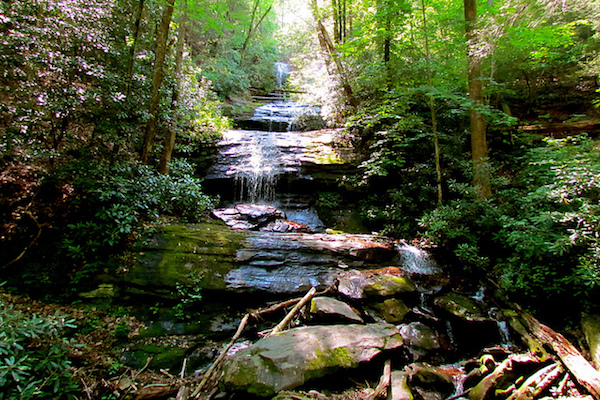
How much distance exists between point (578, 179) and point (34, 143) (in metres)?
8.98

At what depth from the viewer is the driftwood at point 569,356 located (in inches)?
122

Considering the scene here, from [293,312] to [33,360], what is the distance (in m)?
3.11

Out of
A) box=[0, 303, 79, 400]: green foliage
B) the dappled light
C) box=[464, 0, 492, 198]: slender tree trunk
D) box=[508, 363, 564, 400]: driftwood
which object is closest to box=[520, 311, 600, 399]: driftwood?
the dappled light

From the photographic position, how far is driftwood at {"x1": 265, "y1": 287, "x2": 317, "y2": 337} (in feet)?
13.4

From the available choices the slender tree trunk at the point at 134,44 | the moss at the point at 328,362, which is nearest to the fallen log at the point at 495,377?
the moss at the point at 328,362

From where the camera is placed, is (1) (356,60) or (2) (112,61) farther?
(1) (356,60)

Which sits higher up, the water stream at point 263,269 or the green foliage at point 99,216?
the green foliage at point 99,216

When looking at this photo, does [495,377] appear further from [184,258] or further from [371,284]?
[184,258]

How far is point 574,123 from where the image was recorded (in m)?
8.77

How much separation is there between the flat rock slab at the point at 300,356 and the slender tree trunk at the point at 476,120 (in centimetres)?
491

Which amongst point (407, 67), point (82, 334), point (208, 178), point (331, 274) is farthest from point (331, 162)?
point (82, 334)

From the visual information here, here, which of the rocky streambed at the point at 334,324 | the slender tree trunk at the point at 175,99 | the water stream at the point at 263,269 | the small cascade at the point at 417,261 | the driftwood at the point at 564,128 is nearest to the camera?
the rocky streambed at the point at 334,324

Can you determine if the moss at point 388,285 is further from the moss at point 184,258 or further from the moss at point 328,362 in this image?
the moss at point 184,258

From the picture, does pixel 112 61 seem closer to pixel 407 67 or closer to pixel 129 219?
pixel 129 219
